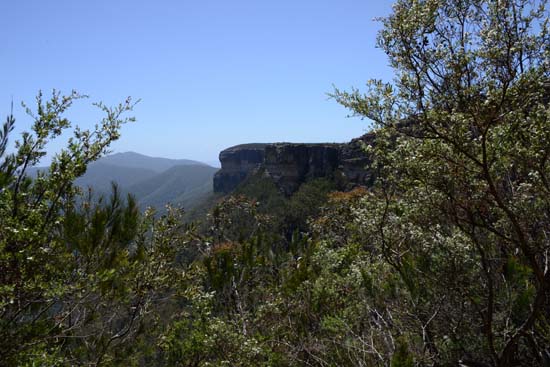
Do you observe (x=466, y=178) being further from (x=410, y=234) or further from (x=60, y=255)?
(x=60, y=255)

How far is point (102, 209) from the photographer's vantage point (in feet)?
15.1

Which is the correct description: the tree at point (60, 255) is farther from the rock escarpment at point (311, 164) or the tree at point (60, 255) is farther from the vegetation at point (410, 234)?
the rock escarpment at point (311, 164)

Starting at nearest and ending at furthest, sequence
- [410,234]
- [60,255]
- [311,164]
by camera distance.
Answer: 1. [60,255]
2. [410,234]
3. [311,164]

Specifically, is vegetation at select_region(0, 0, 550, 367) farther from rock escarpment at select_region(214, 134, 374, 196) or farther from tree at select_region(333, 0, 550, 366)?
rock escarpment at select_region(214, 134, 374, 196)

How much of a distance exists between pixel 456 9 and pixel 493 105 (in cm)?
107

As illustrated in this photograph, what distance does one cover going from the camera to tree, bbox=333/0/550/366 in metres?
3.89

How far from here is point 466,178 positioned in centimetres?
457

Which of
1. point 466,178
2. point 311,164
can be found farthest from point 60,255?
point 311,164

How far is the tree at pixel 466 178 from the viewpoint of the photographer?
12.8 ft

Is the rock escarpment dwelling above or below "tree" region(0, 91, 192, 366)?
above

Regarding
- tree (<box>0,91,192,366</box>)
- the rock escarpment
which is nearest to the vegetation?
tree (<box>0,91,192,366</box>)

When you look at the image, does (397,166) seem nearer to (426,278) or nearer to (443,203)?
(443,203)

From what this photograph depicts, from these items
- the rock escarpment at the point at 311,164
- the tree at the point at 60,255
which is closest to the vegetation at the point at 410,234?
the tree at the point at 60,255

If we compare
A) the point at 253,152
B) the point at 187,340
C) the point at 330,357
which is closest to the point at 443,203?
the point at 330,357
